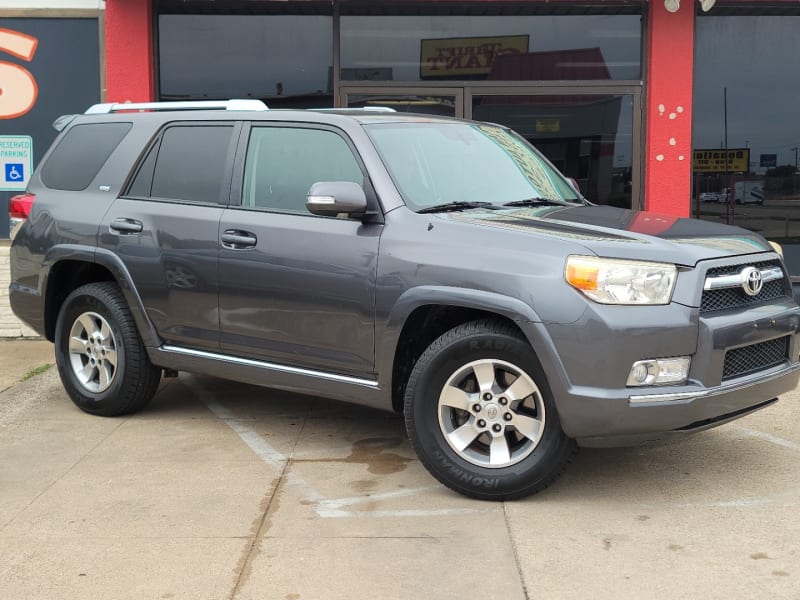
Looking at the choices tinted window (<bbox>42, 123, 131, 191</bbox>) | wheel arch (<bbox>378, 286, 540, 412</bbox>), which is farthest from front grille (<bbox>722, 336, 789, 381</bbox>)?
tinted window (<bbox>42, 123, 131, 191</bbox>)

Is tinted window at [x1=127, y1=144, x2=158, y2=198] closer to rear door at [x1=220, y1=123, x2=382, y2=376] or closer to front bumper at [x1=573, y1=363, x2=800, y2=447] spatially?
rear door at [x1=220, y1=123, x2=382, y2=376]

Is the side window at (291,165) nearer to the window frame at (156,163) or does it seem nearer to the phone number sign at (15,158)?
the window frame at (156,163)

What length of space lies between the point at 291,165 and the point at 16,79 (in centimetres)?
543

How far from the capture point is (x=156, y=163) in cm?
612

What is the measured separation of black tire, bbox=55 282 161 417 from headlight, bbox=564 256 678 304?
2.96m

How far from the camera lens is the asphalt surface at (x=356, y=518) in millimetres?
3729

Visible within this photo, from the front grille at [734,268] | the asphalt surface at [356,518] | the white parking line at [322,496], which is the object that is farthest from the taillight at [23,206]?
the front grille at [734,268]

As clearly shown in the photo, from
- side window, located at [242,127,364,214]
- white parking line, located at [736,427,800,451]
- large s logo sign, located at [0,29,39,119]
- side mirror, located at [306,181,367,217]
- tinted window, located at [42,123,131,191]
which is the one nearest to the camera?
side mirror, located at [306,181,367,217]

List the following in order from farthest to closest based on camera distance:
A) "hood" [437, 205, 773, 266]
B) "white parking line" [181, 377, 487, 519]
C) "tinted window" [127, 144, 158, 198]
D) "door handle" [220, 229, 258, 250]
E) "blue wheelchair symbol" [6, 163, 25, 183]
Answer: "blue wheelchair symbol" [6, 163, 25, 183] < "tinted window" [127, 144, 158, 198] < "door handle" [220, 229, 258, 250] < "white parking line" [181, 377, 487, 519] < "hood" [437, 205, 773, 266]

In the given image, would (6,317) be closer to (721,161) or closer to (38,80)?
(38,80)

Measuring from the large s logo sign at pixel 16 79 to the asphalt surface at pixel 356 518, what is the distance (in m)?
4.63

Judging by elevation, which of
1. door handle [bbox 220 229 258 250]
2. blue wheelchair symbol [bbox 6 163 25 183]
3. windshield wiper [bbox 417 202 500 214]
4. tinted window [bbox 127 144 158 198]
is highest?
blue wheelchair symbol [bbox 6 163 25 183]

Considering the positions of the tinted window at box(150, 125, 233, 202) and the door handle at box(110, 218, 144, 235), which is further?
the door handle at box(110, 218, 144, 235)

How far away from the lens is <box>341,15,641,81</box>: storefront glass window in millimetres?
9828
